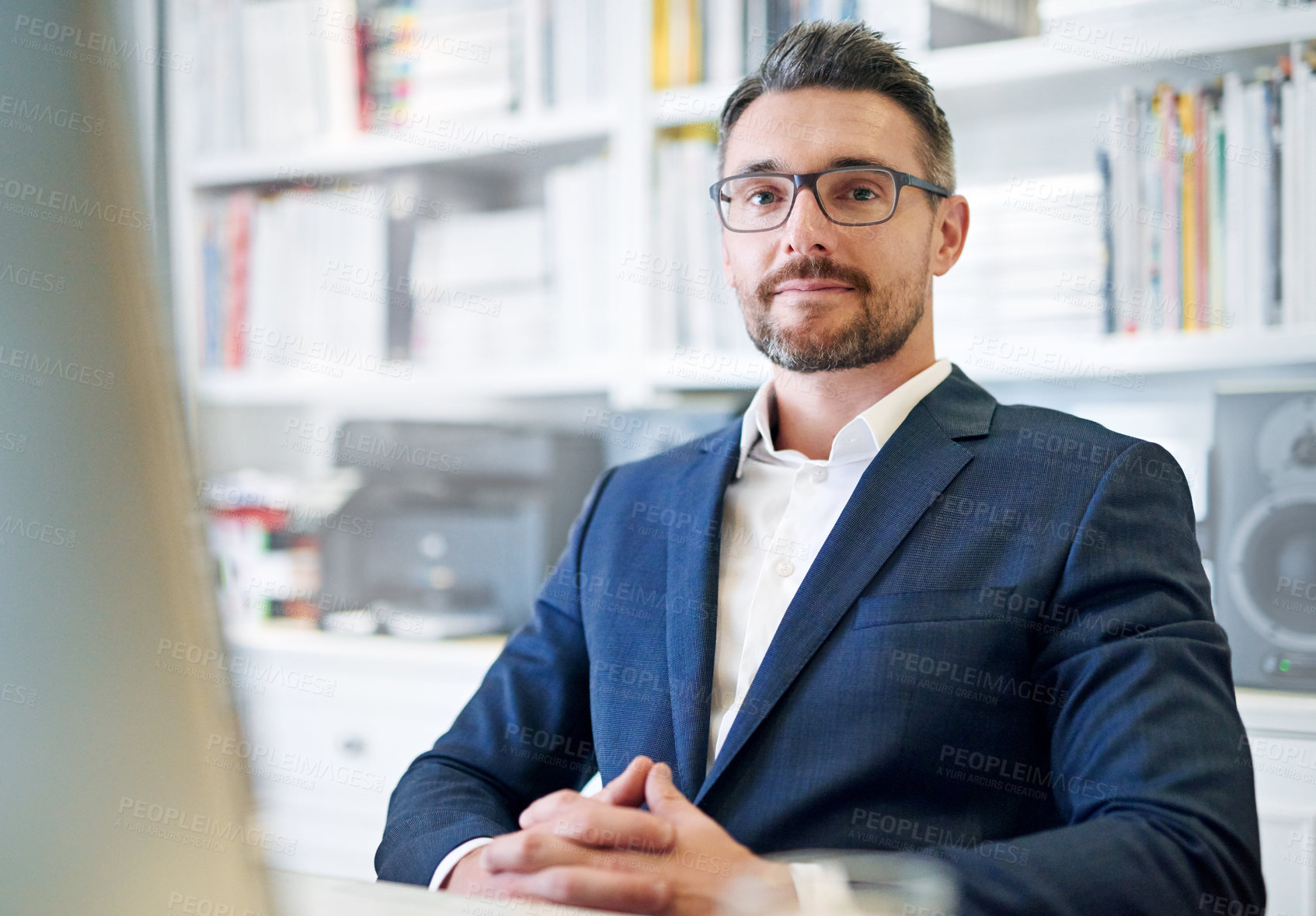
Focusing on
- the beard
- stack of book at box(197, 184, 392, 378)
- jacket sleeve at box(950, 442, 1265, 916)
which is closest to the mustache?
the beard

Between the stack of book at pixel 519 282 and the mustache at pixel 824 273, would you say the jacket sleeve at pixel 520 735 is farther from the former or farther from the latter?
the stack of book at pixel 519 282

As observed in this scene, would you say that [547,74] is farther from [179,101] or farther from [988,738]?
[988,738]

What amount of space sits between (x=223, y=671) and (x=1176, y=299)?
159 centimetres

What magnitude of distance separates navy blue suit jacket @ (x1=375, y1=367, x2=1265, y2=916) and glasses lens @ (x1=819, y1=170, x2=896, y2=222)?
0.23 m

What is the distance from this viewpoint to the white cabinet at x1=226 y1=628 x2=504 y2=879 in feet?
6.18

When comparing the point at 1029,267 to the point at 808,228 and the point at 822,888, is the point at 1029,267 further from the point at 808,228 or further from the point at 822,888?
the point at 822,888

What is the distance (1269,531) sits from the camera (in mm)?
1444

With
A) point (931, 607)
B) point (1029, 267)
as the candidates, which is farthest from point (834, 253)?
point (1029, 267)

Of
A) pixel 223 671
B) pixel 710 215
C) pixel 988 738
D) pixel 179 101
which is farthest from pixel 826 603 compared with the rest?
pixel 179 101

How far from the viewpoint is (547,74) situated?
1.99m

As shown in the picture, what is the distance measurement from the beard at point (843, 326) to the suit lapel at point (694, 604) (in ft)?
0.48

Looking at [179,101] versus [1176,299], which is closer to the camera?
[1176,299]

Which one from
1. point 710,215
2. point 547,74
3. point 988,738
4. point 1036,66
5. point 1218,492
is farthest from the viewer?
point 547,74

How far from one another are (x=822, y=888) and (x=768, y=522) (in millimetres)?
489
